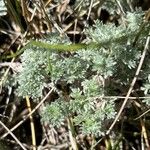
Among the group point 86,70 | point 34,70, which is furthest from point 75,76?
point 34,70

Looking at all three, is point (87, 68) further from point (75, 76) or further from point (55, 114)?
point (55, 114)

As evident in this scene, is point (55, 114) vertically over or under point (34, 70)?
under

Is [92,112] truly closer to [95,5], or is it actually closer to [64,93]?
[64,93]

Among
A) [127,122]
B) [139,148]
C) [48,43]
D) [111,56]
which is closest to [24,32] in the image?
[48,43]

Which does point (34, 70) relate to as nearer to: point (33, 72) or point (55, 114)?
point (33, 72)

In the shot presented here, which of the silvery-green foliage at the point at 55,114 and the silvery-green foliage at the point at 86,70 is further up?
the silvery-green foliage at the point at 86,70

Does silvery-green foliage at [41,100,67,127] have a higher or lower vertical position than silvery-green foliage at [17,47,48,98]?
lower
